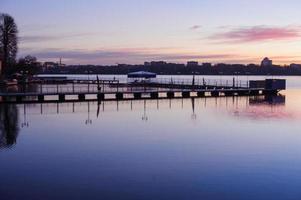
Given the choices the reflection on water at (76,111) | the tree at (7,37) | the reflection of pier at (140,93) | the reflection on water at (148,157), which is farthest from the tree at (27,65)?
the reflection on water at (148,157)

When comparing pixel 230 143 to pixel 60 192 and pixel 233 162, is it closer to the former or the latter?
pixel 233 162

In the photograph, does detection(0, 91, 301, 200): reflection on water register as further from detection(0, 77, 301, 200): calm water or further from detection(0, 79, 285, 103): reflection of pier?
detection(0, 79, 285, 103): reflection of pier

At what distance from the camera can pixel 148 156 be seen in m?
17.0

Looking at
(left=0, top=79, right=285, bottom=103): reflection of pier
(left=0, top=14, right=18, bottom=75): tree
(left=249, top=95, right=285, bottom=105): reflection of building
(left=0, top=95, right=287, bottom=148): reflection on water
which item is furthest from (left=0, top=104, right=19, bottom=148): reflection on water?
(left=0, top=14, right=18, bottom=75): tree

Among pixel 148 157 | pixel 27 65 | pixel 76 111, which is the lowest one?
pixel 148 157

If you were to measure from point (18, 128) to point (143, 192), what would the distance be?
13.1 metres

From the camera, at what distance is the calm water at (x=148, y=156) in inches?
499

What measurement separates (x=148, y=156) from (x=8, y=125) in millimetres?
10627

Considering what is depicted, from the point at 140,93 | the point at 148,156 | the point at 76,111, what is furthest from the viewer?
the point at 140,93

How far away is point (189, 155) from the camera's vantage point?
17234 mm

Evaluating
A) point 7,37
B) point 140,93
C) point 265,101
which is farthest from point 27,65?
point 265,101

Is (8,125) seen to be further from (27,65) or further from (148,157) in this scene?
(27,65)

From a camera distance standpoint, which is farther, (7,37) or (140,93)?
(7,37)

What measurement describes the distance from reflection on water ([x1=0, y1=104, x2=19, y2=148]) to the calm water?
5cm
